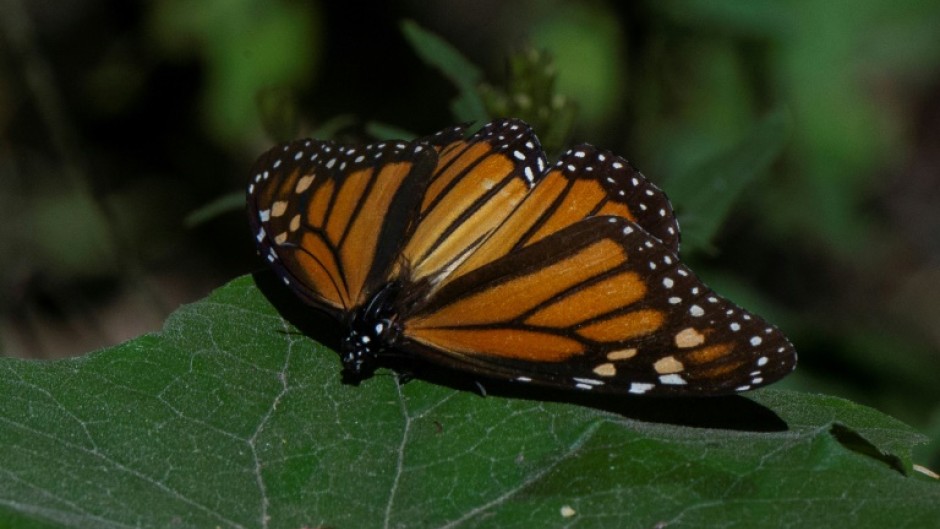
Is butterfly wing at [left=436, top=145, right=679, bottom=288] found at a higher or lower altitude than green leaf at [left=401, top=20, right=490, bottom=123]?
lower

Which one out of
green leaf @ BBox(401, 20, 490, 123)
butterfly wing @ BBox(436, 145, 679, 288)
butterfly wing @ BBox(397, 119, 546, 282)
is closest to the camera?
butterfly wing @ BBox(436, 145, 679, 288)

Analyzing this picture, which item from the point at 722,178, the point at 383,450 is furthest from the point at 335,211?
the point at 722,178

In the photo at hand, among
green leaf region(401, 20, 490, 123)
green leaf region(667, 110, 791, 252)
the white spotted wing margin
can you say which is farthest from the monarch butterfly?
green leaf region(667, 110, 791, 252)

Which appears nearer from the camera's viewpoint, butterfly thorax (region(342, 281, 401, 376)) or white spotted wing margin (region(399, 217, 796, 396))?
white spotted wing margin (region(399, 217, 796, 396))

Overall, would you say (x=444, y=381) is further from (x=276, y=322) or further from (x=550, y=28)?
(x=550, y=28)

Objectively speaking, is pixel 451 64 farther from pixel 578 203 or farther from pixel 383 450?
pixel 383 450

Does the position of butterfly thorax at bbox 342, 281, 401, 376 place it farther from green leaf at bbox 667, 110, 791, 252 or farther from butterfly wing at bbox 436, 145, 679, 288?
green leaf at bbox 667, 110, 791, 252
